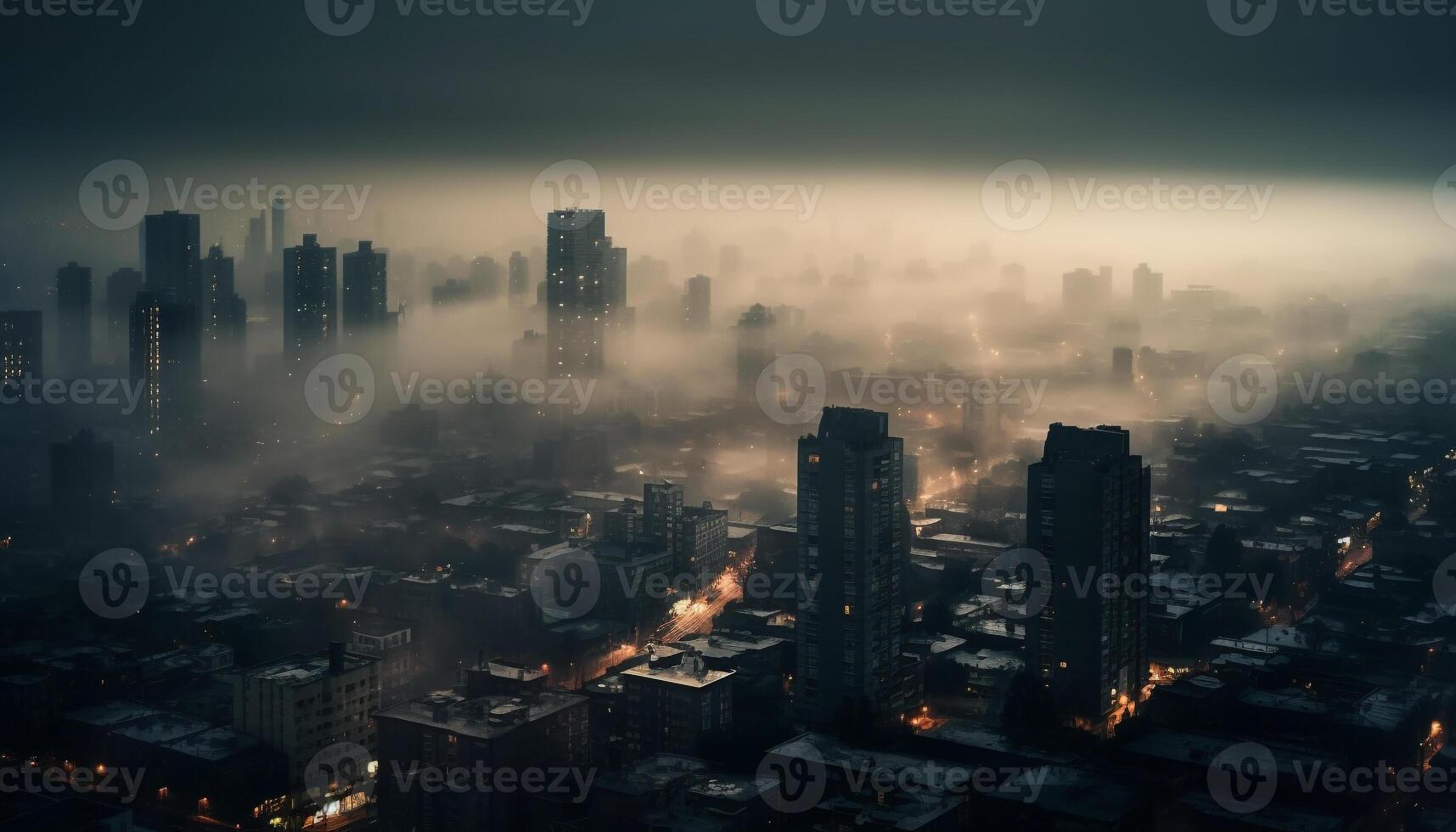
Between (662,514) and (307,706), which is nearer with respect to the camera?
(307,706)

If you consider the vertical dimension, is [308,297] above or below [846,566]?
above

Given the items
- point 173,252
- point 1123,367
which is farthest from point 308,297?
point 1123,367

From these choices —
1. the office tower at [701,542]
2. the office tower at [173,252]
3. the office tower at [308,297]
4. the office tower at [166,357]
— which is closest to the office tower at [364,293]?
the office tower at [308,297]

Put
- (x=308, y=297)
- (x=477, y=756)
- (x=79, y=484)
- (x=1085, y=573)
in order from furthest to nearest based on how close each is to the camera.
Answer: (x=308, y=297)
(x=79, y=484)
(x=1085, y=573)
(x=477, y=756)

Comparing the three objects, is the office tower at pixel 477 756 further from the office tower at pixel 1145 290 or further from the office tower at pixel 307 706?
the office tower at pixel 1145 290

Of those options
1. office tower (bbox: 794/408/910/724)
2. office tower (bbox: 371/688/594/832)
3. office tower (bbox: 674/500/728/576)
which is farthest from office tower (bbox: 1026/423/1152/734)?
office tower (bbox: 674/500/728/576)

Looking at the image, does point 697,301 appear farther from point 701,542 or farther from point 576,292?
point 701,542
